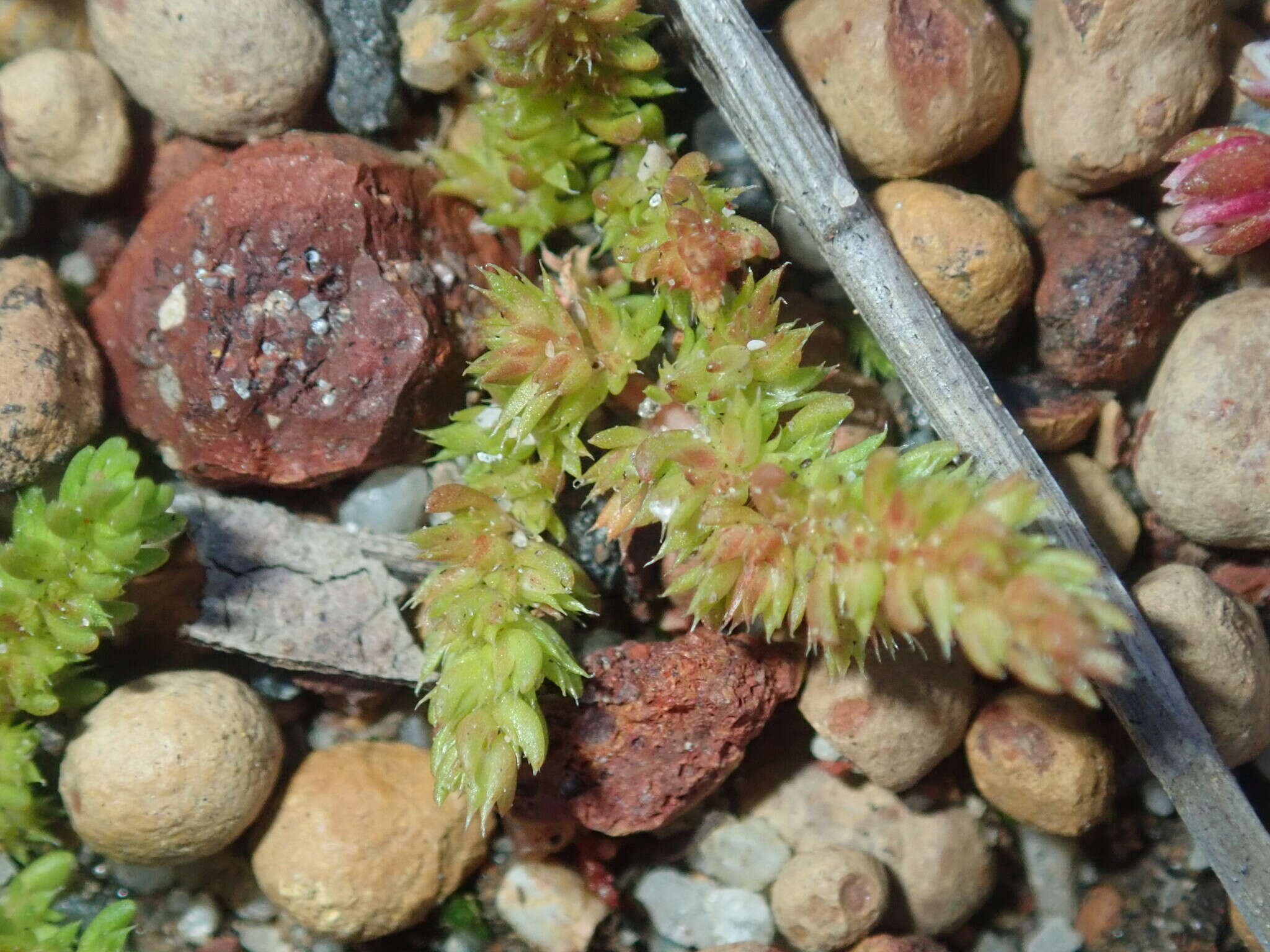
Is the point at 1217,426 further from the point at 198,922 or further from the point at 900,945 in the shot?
the point at 198,922

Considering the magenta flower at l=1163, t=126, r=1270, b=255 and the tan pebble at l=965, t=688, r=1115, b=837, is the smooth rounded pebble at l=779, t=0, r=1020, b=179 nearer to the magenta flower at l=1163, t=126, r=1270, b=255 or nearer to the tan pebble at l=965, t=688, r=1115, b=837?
the magenta flower at l=1163, t=126, r=1270, b=255

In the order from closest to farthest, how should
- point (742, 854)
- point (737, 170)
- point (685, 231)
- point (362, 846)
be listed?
1. point (685, 231)
2. point (362, 846)
3. point (737, 170)
4. point (742, 854)

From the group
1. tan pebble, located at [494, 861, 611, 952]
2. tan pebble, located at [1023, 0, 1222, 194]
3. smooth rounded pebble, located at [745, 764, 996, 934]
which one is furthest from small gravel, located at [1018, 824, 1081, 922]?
tan pebble, located at [1023, 0, 1222, 194]

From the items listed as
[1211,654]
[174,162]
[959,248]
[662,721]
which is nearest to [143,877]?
[662,721]

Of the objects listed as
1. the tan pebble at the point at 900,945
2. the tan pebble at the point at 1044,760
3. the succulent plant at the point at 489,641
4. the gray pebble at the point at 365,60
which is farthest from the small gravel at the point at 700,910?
the gray pebble at the point at 365,60

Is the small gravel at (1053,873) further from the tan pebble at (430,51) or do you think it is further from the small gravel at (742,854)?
the tan pebble at (430,51)

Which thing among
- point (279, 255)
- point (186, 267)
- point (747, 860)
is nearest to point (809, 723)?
point (747, 860)
